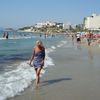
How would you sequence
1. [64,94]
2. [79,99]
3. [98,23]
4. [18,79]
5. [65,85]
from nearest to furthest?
[79,99] → [64,94] → [65,85] → [18,79] → [98,23]

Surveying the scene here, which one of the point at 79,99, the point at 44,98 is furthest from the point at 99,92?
the point at 44,98

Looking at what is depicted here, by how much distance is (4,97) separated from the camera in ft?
26.3

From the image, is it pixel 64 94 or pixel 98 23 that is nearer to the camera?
pixel 64 94

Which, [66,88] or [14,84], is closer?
[66,88]

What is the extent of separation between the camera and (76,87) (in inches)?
369

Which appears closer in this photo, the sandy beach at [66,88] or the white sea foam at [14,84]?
the sandy beach at [66,88]

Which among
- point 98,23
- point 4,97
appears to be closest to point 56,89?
point 4,97

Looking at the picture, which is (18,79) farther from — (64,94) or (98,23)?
(98,23)

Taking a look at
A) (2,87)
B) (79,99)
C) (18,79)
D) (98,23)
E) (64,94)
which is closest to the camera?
(79,99)

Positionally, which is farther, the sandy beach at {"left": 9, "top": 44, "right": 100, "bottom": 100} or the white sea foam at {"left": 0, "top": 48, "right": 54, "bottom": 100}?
the white sea foam at {"left": 0, "top": 48, "right": 54, "bottom": 100}

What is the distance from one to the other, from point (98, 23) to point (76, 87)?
573 ft

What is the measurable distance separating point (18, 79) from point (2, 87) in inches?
63.6

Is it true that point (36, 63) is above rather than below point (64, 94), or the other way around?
above

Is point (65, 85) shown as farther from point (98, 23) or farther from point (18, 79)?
point (98, 23)
